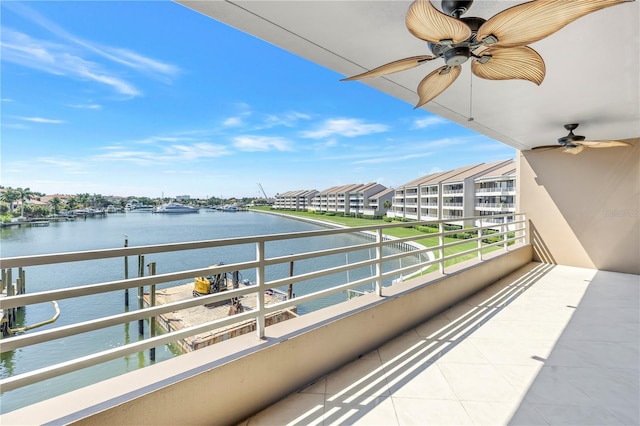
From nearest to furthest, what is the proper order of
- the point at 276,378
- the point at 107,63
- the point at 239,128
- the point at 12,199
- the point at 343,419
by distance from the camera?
→ the point at 343,419, the point at 276,378, the point at 12,199, the point at 107,63, the point at 239,128

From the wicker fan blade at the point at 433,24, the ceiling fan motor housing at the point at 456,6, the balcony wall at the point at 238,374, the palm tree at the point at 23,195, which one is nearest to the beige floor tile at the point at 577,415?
the balcony wall at the point at 238,374

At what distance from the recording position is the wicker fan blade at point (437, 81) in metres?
1.73

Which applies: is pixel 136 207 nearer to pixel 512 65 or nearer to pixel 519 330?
pixel 519 330

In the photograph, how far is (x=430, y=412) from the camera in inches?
62.0

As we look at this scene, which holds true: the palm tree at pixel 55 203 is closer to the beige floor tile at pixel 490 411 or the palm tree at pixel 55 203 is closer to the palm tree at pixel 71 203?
the palm tree at pixel 71 203

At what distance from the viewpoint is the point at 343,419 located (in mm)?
1516

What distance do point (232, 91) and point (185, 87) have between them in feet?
14.7

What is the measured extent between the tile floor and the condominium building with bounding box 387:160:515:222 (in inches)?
1171

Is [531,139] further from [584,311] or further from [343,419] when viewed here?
[343,419]

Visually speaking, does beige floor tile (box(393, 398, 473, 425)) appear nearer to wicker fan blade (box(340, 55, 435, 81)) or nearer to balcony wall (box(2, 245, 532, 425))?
balcony wall (box(2, 245, 532, 425))

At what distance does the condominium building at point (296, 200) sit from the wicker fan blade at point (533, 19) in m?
60.8

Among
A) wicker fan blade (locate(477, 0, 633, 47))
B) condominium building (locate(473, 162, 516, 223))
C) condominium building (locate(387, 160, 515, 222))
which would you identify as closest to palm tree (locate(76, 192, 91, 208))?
wicker fan blade (locate(477, 0, 633, 47))

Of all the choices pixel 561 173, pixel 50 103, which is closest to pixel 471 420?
pixel 561 173

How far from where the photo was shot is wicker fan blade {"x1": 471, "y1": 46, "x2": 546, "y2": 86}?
1544 mm
